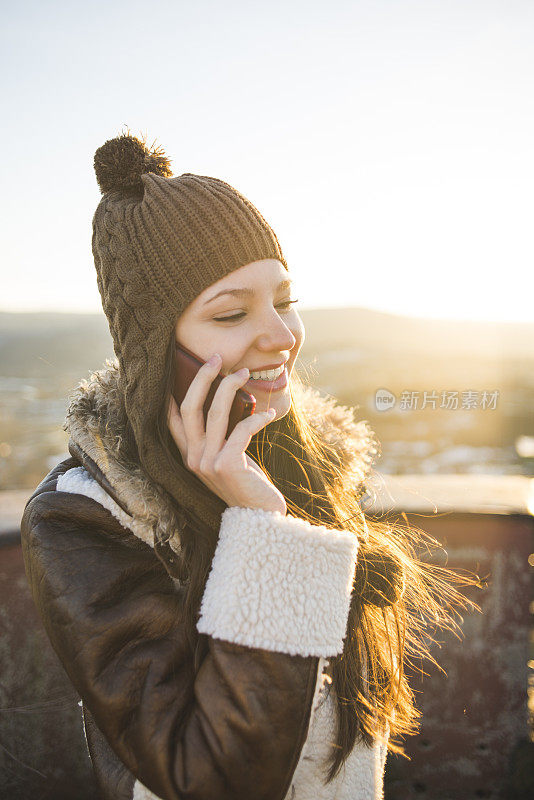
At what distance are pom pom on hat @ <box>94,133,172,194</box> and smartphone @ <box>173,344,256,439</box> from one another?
56 centimetres

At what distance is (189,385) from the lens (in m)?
1.38

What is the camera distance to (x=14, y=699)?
2086 mm

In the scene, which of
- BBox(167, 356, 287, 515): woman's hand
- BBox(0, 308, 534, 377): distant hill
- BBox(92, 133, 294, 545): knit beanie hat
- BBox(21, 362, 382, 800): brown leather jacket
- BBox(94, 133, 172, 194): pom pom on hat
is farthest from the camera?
BBox(0, 308, 534, 377): distant hill

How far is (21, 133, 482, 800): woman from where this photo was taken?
1053mm

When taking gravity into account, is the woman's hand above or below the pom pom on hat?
below

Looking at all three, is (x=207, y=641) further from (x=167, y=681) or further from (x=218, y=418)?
(x=218, y=418)

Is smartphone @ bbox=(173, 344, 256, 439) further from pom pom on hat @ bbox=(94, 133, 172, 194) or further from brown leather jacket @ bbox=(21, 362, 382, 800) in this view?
pom pom on hat @ bbox=(94, 133, 172, 194)

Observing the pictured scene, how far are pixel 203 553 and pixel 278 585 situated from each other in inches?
11.5

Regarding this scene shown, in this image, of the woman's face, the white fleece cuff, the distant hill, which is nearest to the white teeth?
the woman's face

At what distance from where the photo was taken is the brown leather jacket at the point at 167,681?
1.02 m

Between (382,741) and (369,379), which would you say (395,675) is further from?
(369,379)

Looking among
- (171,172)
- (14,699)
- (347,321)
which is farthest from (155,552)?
(347,321)

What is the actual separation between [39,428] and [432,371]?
5093mm

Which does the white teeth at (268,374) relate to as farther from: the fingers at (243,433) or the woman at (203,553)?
the fingers at (243,433)
